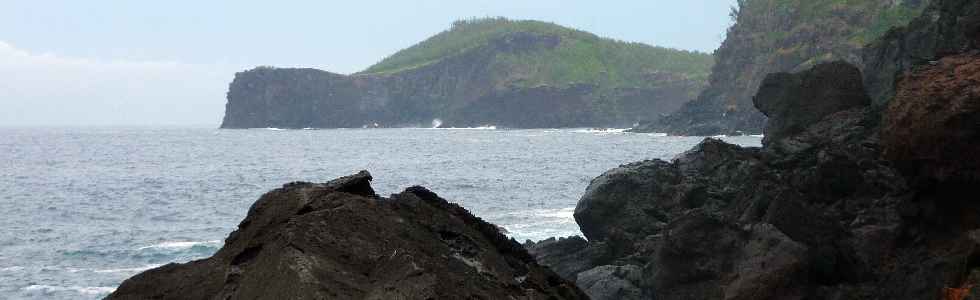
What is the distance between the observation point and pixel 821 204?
15500 mm

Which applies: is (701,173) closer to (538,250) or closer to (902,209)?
(538,250)

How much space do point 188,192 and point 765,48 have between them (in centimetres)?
7721

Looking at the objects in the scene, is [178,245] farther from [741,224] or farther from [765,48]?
[765,48]

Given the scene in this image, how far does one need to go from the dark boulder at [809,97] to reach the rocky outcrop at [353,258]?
1464 cm

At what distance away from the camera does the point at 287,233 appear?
566cm

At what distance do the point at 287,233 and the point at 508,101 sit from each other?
7619 inches

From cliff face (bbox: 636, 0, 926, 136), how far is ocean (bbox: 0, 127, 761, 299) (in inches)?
707

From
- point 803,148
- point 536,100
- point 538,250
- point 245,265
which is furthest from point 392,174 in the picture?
point 536,100

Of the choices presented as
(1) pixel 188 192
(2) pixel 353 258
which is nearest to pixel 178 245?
(1) pixel 188 192

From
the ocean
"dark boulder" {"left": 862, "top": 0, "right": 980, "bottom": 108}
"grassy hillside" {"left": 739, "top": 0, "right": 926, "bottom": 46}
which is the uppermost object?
"grassy hillside" {"left": 739, "top": 0, "right": 926, "bottom": 46}

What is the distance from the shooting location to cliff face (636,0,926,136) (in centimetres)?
9744

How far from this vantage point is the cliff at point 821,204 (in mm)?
11344

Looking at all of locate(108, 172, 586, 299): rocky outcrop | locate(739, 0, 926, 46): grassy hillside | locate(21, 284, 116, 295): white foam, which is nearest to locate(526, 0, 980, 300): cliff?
locate(108, 172, 586, 299): rocky outcrop

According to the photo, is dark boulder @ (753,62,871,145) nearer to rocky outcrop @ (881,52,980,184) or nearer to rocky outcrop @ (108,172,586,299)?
rocky outcrop @ (881,52,980,184)
